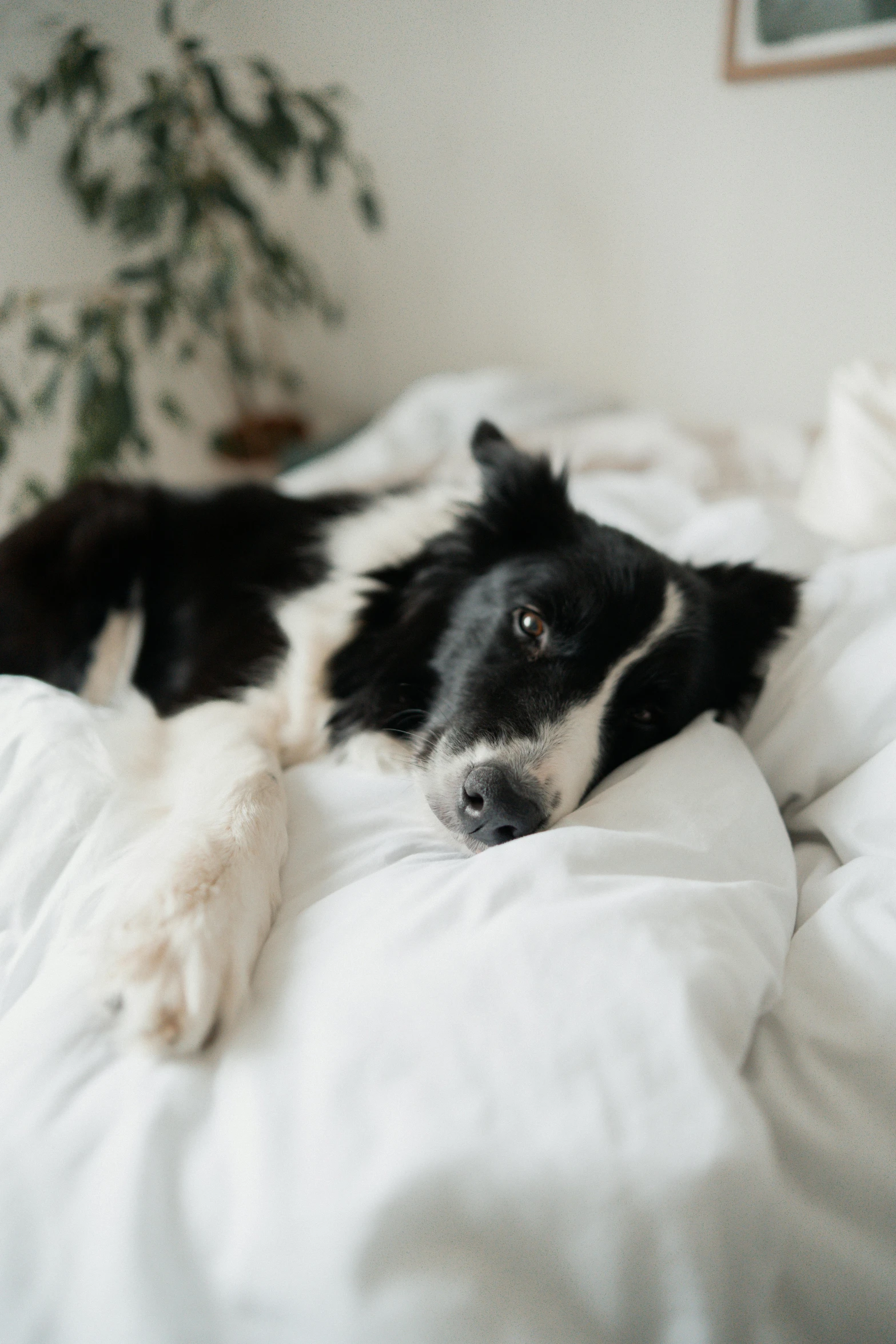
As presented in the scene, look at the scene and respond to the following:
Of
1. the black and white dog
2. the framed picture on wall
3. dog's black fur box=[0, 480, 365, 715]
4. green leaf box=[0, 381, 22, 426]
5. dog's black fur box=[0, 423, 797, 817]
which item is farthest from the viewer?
green leaf box=[0, 381, 22, 426]

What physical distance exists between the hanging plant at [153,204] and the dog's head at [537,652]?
2.27m

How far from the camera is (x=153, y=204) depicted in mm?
3549

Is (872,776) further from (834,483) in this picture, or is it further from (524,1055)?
(834,483)

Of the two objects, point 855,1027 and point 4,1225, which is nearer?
point 4,1225

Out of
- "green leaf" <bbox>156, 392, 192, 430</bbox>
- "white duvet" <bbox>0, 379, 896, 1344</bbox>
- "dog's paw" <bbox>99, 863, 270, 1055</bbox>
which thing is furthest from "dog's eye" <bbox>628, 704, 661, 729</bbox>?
"green leaf" <bbox>156, 392, 192, 430</bbox>

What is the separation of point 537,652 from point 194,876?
0.81 metres

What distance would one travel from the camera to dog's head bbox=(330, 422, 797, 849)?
1.41 m

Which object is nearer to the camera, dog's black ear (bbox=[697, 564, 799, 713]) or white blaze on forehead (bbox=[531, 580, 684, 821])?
white blaze on forehead (bbox=[531, 580, 684, 821])

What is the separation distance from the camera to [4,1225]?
788mm

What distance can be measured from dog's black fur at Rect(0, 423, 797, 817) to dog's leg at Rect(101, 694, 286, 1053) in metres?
0.21

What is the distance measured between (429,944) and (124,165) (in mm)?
4276

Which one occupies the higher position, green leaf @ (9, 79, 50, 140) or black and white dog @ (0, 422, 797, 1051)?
green leaf @ (9, 79, 50, 140)

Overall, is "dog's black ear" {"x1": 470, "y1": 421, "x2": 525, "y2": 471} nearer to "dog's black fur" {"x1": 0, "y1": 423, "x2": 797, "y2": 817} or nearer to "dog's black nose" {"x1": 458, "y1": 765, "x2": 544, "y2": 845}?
"dog's black fur" {"x1": 0, "y1": 423, "x2": 797, "y2": 817}

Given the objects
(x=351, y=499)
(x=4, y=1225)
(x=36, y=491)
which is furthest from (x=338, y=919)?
(x=36, y=491)
